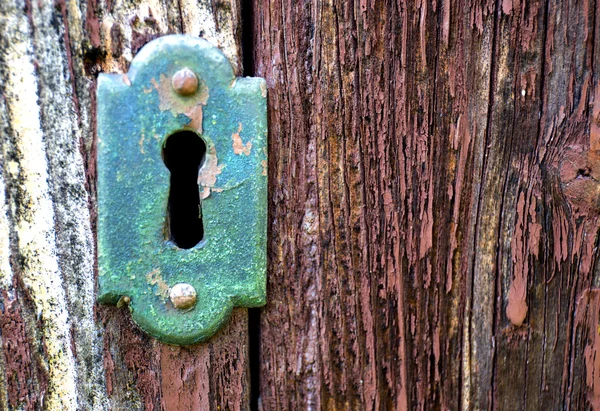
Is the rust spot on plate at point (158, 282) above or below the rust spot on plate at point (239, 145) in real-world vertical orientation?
below

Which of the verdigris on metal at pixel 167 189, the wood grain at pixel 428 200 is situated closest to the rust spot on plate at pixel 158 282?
the verdigris on metal at pixel 167 189

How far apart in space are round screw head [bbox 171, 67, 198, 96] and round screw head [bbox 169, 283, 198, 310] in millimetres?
172

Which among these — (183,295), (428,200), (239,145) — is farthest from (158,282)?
(428,200)

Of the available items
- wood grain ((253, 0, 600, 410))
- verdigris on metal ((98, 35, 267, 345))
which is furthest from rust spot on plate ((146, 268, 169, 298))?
wood grain ((253, 0, 600, 410))

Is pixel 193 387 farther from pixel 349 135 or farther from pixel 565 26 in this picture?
pixel 565 26

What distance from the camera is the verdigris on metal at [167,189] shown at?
42 centimetres

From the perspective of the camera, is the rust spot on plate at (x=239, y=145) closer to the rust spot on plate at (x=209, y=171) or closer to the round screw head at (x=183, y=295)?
the rust spot on plate at (x=209, y=171)

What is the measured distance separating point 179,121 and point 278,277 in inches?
6.9

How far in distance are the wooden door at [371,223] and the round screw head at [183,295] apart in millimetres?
53

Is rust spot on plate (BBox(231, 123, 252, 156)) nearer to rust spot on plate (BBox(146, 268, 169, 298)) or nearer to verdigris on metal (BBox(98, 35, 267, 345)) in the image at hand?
verdigris on metal (BBox(98, 35, 267, 345))

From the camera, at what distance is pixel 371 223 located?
485 millimetres

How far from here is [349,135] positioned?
1.56ft

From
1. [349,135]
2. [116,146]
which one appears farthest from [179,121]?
[349,135]

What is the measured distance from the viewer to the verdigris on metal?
0.42m
